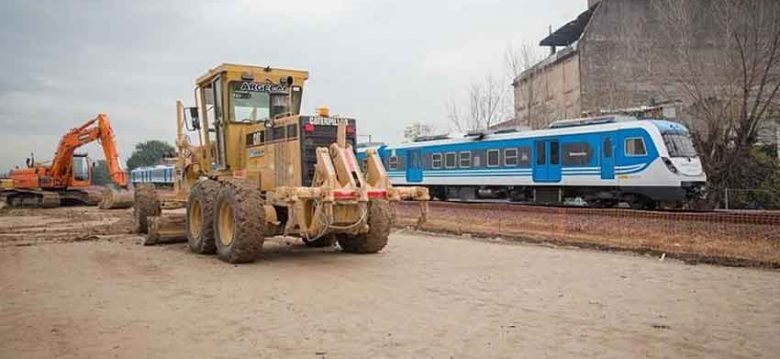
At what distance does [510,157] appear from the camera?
21.0m

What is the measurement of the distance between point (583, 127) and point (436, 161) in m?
7.28

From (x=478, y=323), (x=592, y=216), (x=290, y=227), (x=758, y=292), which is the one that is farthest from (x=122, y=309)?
(x=592, y=216)

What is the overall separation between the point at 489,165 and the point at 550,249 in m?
11.1

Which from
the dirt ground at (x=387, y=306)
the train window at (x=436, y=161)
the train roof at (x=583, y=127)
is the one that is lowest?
the dirt ground at (x=387, y=306)

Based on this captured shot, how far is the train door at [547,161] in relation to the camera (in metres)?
19.2

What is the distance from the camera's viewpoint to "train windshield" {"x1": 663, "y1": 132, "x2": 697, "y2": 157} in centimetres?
1666

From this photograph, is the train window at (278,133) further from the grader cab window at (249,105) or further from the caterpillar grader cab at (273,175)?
the grader cab window at (249,105)

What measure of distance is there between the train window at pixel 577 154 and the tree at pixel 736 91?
4.50 m

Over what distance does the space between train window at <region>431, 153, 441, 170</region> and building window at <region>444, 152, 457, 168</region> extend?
363 mm

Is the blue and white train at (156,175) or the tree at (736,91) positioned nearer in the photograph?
the tree at (736,91)

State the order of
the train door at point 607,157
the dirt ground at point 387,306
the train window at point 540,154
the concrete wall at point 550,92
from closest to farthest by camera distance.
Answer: the dirt ground at point 387,306 → the train door at point 607,157 → the train window at point 540,154 → the concrete wall at point 550,92

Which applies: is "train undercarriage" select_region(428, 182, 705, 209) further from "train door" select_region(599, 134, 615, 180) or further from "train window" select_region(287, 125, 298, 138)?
"train window" select_region(287, 125, 298, 138)

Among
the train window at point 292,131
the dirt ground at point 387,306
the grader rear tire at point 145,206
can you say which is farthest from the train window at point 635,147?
the grader rear tire at point 145,206

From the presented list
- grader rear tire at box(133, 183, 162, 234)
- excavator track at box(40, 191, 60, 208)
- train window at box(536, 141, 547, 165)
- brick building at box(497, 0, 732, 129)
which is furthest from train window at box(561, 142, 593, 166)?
excavator track at box(40, 191, 60, 208)
